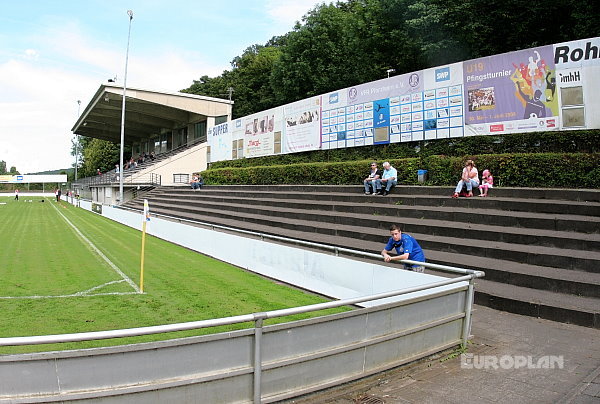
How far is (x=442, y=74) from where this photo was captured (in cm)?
1664

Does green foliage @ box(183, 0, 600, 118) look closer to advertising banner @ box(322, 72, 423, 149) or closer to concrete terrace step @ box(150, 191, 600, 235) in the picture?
advertising banner @ box(322, 72, 423, 149)

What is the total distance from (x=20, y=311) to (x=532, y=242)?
10.4m

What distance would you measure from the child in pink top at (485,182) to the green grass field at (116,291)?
6.63 metres

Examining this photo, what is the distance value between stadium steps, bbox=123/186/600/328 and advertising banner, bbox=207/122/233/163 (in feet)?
47.0

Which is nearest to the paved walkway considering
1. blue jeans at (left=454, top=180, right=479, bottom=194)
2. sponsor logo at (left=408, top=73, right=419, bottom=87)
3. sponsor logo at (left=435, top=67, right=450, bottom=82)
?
blue jeans at (left=454, top=180, right=479, bottom=194)

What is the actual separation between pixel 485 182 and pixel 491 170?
3.18 feet

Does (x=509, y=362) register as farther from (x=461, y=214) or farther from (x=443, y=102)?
(x=443, y=102)

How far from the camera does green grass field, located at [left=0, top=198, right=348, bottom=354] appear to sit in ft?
24.6

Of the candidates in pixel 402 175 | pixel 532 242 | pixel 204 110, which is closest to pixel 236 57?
pixel 204 110

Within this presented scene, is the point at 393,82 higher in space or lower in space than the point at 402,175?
higher

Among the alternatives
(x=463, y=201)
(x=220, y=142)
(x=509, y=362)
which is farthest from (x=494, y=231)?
(x=220, y=142)

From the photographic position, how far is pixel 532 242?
981cm

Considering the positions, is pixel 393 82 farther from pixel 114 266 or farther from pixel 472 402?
pixel 472 402

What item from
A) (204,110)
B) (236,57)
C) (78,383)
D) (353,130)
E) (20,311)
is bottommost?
(20,311)
